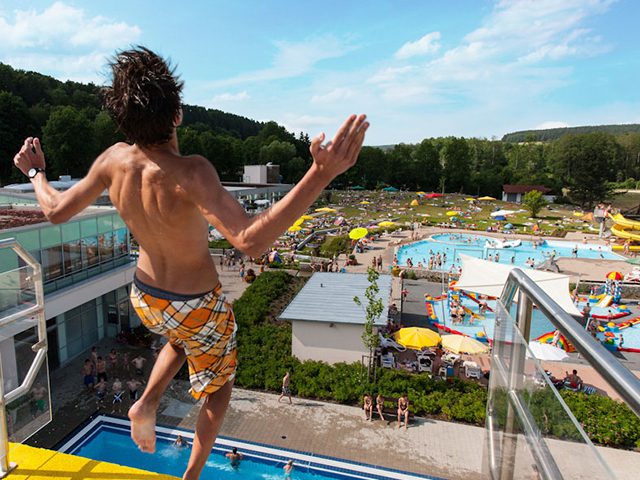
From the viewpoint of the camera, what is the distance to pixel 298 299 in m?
15.6

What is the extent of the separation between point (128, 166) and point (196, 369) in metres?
1.01

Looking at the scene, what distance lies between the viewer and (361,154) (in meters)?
62.8

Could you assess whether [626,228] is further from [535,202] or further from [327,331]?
[327,331]

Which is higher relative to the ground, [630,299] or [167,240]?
[167,240]

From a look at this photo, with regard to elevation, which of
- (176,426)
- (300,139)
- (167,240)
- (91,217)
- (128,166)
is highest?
(300,139)

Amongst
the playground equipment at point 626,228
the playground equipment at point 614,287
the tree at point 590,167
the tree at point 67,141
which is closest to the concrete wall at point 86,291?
the playground equipment at point 614,287

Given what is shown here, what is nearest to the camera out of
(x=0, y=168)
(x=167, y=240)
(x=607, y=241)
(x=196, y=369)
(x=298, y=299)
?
(x=167, y=240)

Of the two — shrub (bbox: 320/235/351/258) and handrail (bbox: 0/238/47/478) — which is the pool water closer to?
shrub (bbox: 320/235/351/258)

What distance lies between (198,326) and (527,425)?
1485 mm

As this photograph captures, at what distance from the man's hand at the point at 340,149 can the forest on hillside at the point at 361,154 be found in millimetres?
49824

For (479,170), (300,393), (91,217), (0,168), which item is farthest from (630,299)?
(479,170)

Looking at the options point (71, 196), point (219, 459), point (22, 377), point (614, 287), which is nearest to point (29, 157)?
point (71, 196)

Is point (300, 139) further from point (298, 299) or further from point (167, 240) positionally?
point (167, 240)

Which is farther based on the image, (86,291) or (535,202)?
(535,202)
